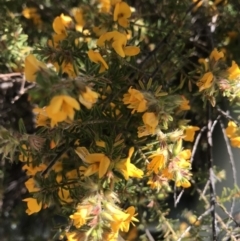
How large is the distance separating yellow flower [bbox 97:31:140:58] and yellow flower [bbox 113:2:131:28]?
10 centimetres

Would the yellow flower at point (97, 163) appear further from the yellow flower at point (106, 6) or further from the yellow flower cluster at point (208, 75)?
the yellow flower at point (106, 6)

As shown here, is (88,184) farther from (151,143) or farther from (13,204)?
(13,204)

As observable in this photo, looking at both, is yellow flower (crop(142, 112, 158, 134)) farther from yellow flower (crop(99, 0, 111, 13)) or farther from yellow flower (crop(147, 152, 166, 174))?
yellow flower (crop(99, 0, 111, 13))

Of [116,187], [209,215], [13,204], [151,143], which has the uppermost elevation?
[151,143]

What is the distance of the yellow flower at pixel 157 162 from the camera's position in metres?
0.80

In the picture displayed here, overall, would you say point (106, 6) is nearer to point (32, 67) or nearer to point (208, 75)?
point (208, 75)

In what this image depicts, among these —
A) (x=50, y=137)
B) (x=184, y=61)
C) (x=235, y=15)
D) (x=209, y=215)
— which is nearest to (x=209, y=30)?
(x=235, y=15)

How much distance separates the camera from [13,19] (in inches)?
45.1

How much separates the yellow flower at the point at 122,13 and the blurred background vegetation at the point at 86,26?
0.34 ft

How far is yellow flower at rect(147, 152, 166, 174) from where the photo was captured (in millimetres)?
796

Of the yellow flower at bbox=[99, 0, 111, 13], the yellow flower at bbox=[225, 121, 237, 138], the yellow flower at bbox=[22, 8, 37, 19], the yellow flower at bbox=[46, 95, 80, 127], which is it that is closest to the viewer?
the yellow flower at bbox=[46, 95, 80, 127]


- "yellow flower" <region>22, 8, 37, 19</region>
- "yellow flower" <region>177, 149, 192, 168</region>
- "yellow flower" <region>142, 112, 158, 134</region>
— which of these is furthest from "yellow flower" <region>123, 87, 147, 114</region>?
"yellow flower" <region>22, 8, 37, 19</region>

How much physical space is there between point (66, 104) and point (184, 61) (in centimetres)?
51

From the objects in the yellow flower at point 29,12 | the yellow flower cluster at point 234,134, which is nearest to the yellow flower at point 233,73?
the yellow flower cluster at point 234,134
